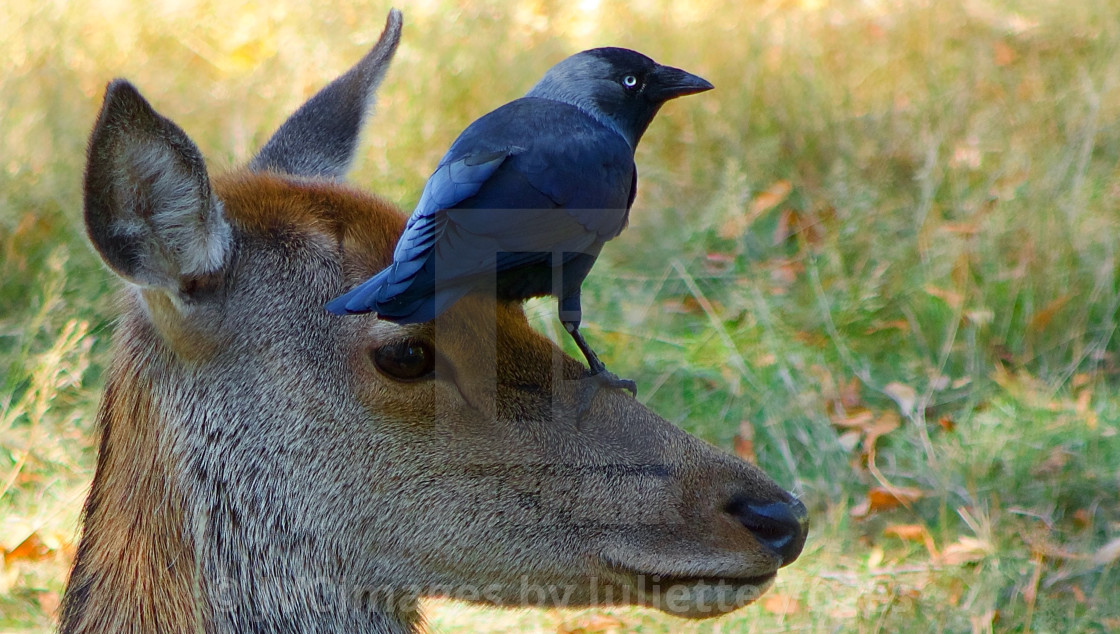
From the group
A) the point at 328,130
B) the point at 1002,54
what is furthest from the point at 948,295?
the point at 328,130

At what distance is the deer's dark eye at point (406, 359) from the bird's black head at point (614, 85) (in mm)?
868

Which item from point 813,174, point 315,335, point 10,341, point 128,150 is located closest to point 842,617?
point 315,335

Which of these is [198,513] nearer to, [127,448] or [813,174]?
[127,448]

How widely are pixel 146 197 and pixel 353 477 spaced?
810 millimetres

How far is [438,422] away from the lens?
2.83 meters

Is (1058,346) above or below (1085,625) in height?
above

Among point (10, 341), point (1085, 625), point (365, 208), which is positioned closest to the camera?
point (365, 208)

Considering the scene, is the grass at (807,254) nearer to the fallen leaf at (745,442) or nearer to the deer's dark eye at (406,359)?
the fallen leaf at (745,442)

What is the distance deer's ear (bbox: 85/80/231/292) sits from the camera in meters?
2.54

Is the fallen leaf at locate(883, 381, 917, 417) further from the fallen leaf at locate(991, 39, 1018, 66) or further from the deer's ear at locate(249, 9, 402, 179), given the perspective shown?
the fallen leaf at locate(991, 39, 1018, 66)

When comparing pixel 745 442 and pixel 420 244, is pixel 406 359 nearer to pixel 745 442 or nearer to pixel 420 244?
pixel 420 244

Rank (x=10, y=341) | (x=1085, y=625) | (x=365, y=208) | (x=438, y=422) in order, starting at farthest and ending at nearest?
(x=10, y=341) < (x=1085, y=625) < (x=365, y=208) < (x=438, y=422)

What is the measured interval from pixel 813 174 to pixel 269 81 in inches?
150

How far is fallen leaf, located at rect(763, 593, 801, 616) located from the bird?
63.5 inches
